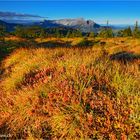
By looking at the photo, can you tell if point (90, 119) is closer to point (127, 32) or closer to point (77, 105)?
point (77, 105)

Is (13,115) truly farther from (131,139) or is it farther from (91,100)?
(131,139)

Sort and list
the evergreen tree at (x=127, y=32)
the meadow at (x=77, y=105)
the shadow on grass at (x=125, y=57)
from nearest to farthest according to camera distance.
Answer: the meadow at (x=77, y=105) < the shadow on grass at (x=125, y=57) < the evergreen tree at (x=127, y=32)

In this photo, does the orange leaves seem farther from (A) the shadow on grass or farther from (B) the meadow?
(A) the shadow on grass

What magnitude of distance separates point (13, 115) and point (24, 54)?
9.37 m

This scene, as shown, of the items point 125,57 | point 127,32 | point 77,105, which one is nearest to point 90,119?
point 77,105

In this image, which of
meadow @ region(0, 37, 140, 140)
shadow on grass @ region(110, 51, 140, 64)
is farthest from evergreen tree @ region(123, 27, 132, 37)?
meadow @ region(0, 37, 140, 140)

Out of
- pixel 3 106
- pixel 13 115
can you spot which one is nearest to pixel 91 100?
pixel 13 115

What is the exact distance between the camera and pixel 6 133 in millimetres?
7926

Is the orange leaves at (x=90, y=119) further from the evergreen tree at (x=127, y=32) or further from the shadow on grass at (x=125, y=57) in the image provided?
the evergreen tree at (x=127, y=32)

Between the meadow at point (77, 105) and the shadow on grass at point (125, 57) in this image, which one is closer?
the meadow at point (77, 105)

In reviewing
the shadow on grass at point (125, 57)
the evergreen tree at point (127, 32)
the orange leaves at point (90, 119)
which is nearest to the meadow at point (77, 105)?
the orange leaves at point (90, 119)

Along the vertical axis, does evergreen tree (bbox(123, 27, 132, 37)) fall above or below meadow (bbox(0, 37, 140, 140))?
below

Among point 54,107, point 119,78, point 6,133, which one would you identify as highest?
point 119,78

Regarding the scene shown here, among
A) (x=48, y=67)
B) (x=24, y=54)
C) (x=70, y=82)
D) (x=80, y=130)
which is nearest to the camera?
(x=80, y=130)
